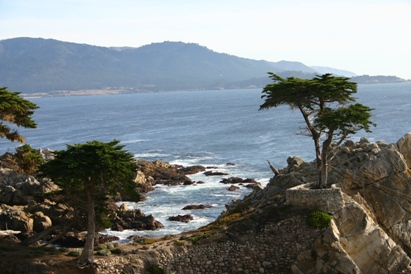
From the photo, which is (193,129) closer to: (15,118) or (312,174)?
(312,174)

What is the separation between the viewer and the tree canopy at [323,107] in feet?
119

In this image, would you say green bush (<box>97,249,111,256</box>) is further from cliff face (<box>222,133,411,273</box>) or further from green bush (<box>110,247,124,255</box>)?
cliff face (<box>222,133,411,273</box>)

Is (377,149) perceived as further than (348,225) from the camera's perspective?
Yes

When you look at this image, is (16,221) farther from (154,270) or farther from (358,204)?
(358,204)

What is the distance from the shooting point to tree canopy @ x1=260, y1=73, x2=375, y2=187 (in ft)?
119

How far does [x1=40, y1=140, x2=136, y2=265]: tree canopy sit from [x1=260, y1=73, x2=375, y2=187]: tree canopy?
11.5 metres

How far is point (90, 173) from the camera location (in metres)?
31.9

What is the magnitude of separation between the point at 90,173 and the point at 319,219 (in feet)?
46.9

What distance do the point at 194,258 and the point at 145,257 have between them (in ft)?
9.64

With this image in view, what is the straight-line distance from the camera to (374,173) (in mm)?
41062

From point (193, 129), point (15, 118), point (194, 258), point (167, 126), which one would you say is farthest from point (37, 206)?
point (167, 126)

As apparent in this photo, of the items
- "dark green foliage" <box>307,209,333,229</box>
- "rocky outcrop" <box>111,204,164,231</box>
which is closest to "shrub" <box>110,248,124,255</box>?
"dark green foliage" <box>307,209,333,229</box>

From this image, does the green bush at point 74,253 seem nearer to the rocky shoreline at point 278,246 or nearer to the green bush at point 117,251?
the rocky shoreline at point 278,246

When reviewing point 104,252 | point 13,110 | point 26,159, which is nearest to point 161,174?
point 26,159
